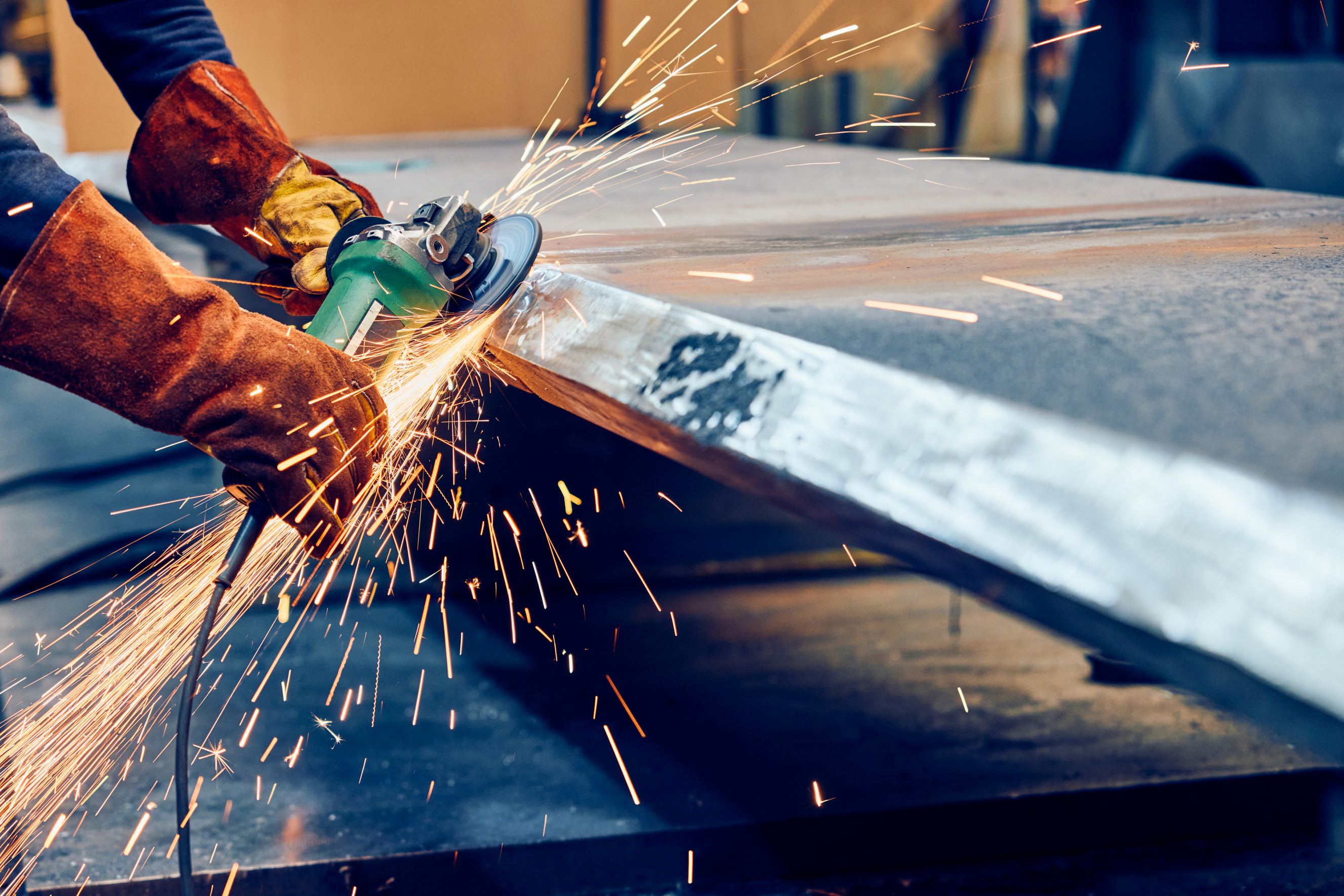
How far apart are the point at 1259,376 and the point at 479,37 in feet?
12.9

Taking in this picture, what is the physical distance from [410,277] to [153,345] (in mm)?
256

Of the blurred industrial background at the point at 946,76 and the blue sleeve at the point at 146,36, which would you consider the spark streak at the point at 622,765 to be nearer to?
the blue sleeve at the point at 146,36

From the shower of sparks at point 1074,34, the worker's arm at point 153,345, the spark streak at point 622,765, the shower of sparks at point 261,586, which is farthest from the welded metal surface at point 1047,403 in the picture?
the shower of sparks at point 1074,34

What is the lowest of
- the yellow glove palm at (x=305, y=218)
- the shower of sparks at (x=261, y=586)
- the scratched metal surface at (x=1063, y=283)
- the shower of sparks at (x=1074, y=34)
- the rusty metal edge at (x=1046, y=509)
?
the shower of sparks at (x=261, y=586)

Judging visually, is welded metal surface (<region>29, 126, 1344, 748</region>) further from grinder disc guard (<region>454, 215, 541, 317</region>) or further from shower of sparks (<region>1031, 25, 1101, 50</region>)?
shower of sparks (<region>1031, 25, 1101, 50</region>)

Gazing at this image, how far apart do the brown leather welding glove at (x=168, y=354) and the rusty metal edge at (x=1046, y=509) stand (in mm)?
347

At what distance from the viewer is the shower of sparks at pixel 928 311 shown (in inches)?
27.5

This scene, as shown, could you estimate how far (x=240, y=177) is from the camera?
137 centimetres

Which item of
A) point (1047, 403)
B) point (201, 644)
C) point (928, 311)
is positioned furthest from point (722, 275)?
point (201, 644)

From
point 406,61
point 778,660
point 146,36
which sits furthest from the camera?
point 406,61

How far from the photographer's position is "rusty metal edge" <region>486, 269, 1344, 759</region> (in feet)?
1.29

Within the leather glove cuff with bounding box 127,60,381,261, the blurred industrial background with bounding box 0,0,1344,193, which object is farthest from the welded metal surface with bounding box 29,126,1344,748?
the blurred industrial background with bounding box 0,0,1344,193

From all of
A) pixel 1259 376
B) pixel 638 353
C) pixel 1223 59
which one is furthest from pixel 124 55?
pixel 1223 59

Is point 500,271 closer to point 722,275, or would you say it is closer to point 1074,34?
point 722,275
